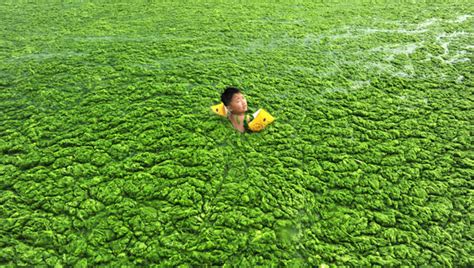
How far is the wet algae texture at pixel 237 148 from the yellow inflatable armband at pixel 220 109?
78mm

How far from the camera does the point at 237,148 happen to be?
101 inches

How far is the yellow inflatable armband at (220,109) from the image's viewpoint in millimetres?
2820

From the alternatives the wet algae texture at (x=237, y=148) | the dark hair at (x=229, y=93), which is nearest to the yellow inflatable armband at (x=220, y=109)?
the wet algae texture at (x=237, y=148)

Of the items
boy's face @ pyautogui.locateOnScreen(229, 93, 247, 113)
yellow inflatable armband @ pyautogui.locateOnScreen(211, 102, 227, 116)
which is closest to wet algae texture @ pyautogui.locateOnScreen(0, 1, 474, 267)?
yellow inflatable armband @ pyautogui.locateOnScreen(211, 102, 227, 116)

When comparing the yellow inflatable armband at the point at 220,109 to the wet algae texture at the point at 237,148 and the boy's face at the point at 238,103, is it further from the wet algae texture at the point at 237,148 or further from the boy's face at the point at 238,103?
the boy's face at the point at 238,103

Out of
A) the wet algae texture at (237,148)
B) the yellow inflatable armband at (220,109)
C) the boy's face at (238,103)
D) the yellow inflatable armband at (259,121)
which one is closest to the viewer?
the wet algae texture at (237,148)

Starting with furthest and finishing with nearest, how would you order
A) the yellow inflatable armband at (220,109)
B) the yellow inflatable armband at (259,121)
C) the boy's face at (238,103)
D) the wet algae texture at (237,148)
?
1. the yellow inflatable armband at (220,109)
2. the yellow inflatable armband at (259,121)
3. the boy's face at (238,103)
4. the wet algae texture at (237,148)

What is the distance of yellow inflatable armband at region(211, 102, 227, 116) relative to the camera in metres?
2.82

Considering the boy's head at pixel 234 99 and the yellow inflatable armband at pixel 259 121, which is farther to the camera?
the yellow inflatable armband at pixel 259 121

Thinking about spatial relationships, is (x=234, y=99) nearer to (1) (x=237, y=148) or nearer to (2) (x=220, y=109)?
(2) (x=220, y=109)

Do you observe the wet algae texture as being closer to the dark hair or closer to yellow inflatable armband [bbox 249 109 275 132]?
yellow inflatable armband [bbox 249 109 275 132]

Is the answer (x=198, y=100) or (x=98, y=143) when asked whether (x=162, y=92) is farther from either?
(x=98, y=143)

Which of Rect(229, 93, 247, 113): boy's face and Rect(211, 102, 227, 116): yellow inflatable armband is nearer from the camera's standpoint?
Rect(229, 93, 247, 113): boy's face

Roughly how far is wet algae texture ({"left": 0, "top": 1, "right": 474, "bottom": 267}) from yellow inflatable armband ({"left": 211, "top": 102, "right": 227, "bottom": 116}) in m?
0.08
